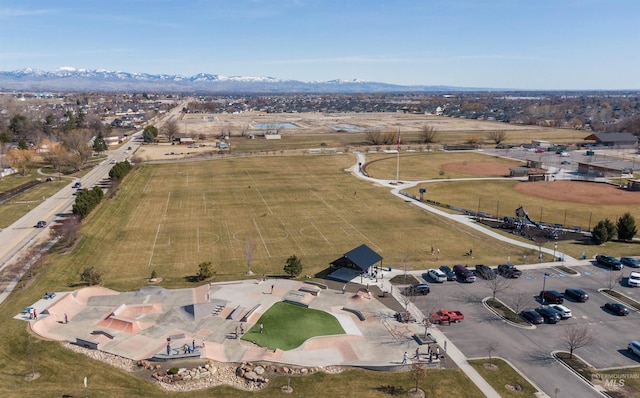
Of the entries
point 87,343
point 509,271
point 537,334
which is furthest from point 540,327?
point 87,343

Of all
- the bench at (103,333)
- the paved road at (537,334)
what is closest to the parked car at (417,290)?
the paved road at (537,334)

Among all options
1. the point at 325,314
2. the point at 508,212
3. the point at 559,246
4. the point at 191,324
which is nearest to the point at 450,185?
the point at 508,212

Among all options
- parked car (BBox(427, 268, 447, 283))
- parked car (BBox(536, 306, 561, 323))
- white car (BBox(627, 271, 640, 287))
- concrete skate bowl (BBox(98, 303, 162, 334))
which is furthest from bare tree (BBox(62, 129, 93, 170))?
white car (BBox(627, 271, 640, 287))

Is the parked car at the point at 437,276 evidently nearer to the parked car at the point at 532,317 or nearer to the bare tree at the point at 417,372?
the parked car at the point at 532,317

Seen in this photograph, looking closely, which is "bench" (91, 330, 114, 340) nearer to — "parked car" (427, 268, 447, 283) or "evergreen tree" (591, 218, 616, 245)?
"parked car" (427, 268, 447, 283)

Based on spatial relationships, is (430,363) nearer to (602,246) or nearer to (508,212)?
(602,246)

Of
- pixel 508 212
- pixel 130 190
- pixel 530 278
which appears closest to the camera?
pixel 530 278
